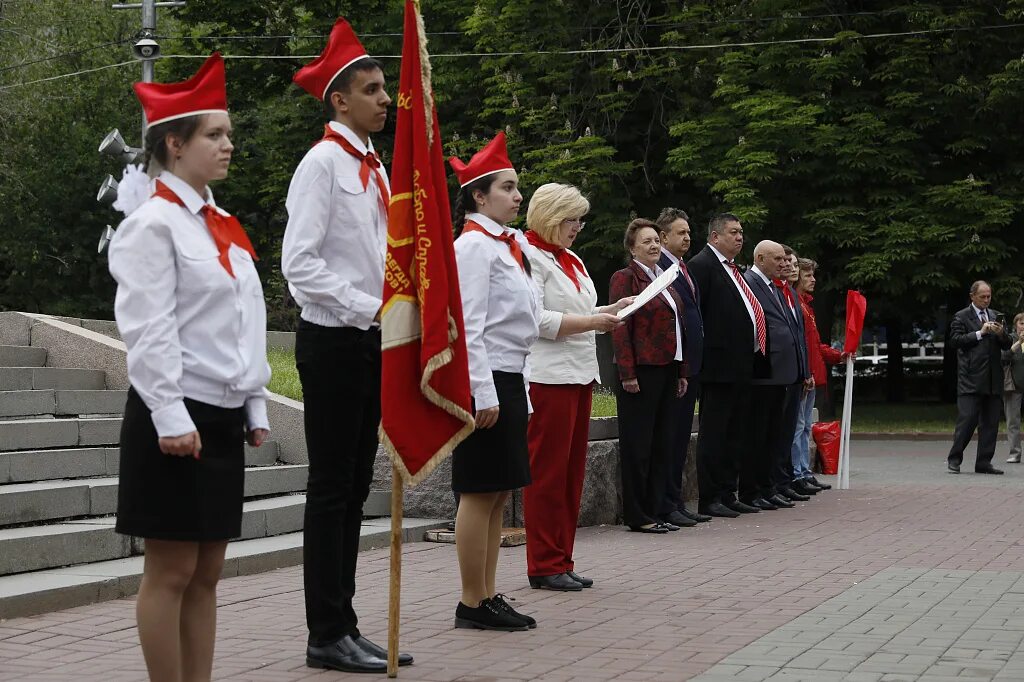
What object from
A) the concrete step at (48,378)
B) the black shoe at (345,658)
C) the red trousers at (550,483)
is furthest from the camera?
the concrete step at (48,378)

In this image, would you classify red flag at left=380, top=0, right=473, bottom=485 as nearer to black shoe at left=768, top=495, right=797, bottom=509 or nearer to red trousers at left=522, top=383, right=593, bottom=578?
red trousers at left=522, top=383, right=593, bottom=578

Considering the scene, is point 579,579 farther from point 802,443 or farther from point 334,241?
point 802,443

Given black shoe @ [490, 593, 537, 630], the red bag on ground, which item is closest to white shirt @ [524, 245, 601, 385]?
black shoe @ [490, 593, 537, 630]

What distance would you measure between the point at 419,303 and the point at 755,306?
6913mm

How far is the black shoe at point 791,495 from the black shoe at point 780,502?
0.67 feet

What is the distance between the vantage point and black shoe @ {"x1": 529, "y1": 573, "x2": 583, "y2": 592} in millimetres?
7836

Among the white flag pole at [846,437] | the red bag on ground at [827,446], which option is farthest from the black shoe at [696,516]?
the red bag on ground at [827,446]

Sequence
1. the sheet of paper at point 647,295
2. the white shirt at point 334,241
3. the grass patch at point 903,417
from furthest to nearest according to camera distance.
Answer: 1. the grass patch at point 903,417
2. the sheet of paper at point 647,295
3. the white shirt at point 334,241

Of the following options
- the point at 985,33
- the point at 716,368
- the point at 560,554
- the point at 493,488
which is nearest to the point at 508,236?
the point at 493,488

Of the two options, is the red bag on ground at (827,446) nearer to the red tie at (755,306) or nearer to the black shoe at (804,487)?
the black shoe at (804,487)

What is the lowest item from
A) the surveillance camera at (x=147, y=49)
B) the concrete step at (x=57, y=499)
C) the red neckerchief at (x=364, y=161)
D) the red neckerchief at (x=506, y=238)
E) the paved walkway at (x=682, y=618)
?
the paved walkway at (x=682, y=618)

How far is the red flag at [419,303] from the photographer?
561 centimetres

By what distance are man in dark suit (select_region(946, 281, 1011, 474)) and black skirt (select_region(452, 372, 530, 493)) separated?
1099 cm

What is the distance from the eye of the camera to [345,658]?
18.6 feet
